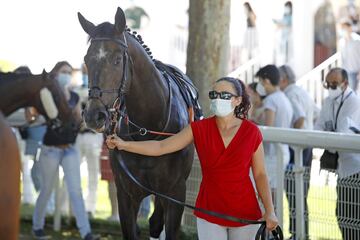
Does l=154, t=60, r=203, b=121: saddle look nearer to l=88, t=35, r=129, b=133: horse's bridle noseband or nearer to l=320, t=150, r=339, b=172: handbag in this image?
l=88, t=35, r=129, b=133: horse's bridle noseband

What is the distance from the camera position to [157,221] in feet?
25.0

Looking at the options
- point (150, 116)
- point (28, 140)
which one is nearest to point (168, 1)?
point (28, 140)

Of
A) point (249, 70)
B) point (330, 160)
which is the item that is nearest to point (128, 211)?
point (330, 160)

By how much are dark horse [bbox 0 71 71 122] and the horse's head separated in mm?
3183

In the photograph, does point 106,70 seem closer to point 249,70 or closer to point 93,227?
point 93,227

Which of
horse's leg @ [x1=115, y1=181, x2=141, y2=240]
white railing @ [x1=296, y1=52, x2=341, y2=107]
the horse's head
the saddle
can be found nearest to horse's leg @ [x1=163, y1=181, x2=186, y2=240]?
horse's leg @ [x1=115, y1=181, x2=141, y2=240]

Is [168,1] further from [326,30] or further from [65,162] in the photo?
[65,162]

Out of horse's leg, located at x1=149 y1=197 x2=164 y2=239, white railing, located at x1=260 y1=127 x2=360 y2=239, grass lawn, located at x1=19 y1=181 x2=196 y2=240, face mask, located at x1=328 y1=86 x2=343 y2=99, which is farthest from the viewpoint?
grass lawn, located at x1=19 y1=181 x2=196 y2=240

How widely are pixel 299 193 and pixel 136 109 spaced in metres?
2.27

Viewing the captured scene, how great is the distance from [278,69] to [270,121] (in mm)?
925

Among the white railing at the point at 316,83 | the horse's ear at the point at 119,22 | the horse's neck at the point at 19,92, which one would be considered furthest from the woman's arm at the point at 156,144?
the white railing at the point at 316,83

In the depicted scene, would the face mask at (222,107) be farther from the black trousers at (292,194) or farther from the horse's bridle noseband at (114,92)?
the black trousers at (292,194)

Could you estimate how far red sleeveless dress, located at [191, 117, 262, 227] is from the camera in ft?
18.9

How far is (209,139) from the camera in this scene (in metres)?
5.84
